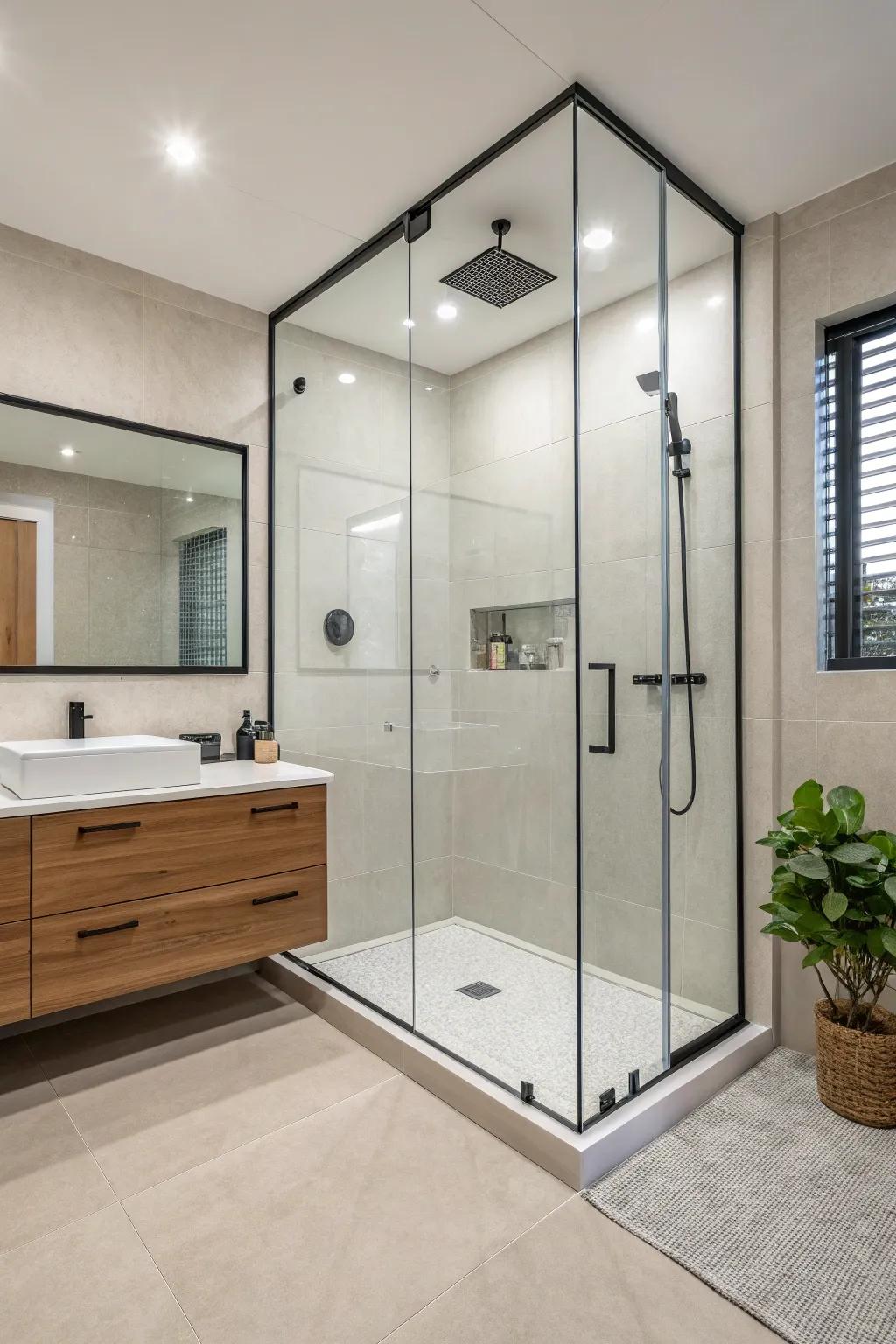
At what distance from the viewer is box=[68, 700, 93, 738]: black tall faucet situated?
252 centimetres

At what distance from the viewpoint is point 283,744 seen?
298 centimetres

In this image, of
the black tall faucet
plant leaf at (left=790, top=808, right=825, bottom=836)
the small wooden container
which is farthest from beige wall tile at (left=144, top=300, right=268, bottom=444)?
plant leaf at (left=790, top=808, right=825, bottom=836)

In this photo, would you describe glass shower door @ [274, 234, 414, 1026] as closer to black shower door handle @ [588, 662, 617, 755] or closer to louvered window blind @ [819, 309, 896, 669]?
black shower door handle @ [588, 662, 617, 755]

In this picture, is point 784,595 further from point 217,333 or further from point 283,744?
point 217,333

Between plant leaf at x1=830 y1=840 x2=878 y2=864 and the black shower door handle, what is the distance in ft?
2.06

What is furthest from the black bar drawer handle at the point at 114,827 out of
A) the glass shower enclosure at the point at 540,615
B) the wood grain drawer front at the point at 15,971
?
the glass shower enclosure at the point at 540,615

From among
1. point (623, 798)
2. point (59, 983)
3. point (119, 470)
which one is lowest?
point (59, 983)

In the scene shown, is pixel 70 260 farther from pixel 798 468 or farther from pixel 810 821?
pixel 810 821

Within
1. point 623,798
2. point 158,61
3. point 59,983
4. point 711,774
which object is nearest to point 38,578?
point 59,983

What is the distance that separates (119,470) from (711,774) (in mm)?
2225

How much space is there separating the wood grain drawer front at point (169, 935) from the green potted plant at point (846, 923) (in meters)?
1.44

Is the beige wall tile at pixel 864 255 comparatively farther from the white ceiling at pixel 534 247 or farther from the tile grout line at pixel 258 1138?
the tile grout line at pixel 258 1138

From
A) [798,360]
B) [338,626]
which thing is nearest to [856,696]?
[798,360]

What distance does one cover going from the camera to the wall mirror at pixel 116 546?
8.09 feet
